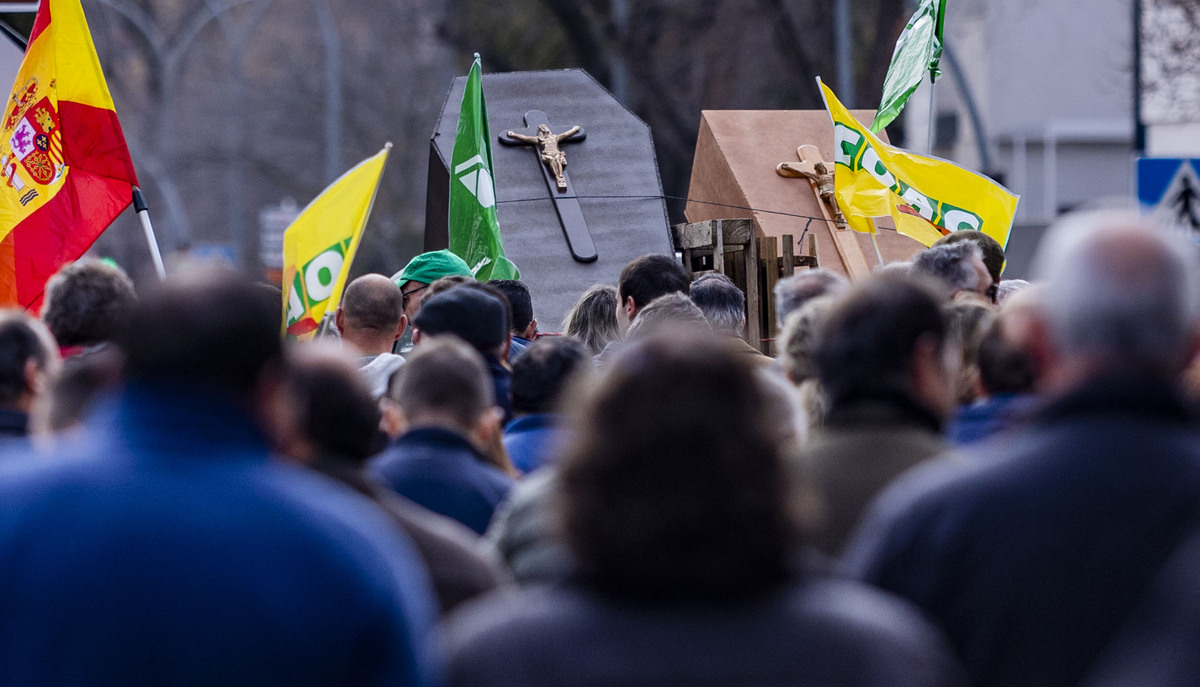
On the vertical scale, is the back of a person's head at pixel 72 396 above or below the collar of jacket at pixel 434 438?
above

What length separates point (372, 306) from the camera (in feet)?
18.6

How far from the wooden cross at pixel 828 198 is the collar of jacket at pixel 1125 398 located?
6381mm

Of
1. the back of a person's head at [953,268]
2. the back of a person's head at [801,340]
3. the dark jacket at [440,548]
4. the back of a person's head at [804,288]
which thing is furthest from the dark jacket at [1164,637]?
the back of a person's head at [953,268]

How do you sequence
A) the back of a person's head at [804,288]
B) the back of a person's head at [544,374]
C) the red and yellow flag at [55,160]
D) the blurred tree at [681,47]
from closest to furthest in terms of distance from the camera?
1. the back of a person's head at [544,374]
2. the back of a person's head at [804,288]
3. the red and yellow flag at [55,160]
4. the blurred tree at [681,47]

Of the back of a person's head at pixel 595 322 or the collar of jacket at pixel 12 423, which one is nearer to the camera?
the collar of jacket at pixel 12 423

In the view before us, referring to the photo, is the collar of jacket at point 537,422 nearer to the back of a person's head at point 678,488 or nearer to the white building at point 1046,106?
the back of a person's head at point 678,488

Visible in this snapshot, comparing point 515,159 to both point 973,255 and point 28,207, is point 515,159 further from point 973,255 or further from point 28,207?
point 973,255

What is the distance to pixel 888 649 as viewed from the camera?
6.51ft

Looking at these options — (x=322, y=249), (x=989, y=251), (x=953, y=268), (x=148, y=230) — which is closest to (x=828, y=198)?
(x=989, y=251)

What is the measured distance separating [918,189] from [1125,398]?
532 centimetres

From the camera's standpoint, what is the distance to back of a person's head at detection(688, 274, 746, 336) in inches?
243

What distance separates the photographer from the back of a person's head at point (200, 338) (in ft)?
7.24

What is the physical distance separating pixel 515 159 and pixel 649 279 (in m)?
3.41

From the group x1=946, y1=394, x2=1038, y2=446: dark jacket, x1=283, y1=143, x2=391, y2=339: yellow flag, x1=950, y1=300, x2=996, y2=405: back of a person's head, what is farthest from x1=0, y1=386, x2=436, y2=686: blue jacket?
x1=283, y1=143, x2=391, y2=339: yellow flag
